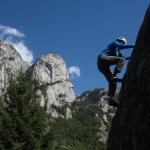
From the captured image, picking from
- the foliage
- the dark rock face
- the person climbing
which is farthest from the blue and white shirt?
the foliage

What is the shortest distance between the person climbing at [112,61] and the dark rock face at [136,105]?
7.28 ft

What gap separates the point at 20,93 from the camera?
23062mm

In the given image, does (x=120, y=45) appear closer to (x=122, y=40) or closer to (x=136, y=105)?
(x=122, y=40)

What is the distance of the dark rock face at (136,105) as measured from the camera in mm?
7102

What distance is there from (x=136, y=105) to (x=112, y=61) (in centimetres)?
364

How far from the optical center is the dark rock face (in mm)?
7102

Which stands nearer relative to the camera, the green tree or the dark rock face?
the dark rock face

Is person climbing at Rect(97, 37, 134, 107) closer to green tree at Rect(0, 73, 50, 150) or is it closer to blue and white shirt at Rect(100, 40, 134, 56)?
blue and white shirt at Rect(100, 40, 134, 56)

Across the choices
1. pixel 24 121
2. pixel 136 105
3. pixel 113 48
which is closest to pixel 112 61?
pixel 113 48

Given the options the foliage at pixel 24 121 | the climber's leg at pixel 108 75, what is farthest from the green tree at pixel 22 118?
the climber's leg at pixel 108 75

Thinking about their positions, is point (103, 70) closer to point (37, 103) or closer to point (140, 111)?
point (140, 111)

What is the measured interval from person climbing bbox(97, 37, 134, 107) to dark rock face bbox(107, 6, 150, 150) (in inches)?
87.3

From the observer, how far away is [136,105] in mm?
7562

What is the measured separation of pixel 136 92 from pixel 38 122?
14.8 metres
